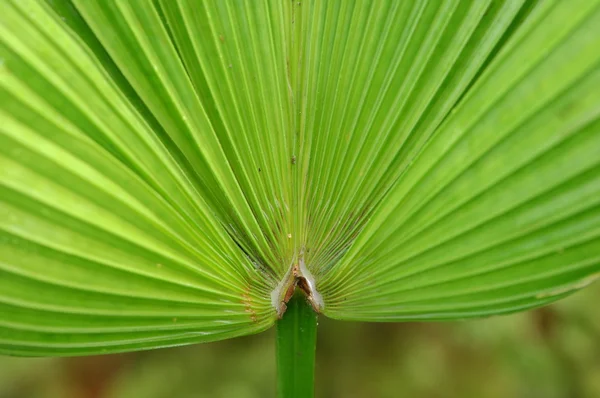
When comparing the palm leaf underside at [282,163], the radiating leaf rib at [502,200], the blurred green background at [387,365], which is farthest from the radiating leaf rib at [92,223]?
the blurred green background at [387,365]

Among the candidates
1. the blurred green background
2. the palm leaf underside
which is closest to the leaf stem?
the palm leaf underside

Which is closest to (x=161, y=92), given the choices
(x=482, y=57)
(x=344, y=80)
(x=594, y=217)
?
(x=344, y=80)

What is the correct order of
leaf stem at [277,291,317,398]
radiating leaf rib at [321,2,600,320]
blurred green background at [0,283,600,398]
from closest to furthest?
radiating leaf rib at [321,2,600,320], leaf stem at [277,291,317,398], blurred green background at [0,283,600,398]

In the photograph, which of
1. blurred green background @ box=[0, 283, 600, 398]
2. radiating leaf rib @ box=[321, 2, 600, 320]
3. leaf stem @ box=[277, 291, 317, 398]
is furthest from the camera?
blurred green background @ box=[0, 283, 600, 398]

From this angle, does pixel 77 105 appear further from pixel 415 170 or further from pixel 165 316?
pixel 415 170

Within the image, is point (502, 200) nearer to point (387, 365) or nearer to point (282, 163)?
point (282, 163)

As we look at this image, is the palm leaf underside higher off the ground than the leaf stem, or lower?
higher

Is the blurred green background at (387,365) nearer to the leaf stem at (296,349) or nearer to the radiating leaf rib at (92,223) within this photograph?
the leaf stem at (296,349)

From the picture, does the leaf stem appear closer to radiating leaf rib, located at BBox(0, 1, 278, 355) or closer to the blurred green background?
radiating leaf rib, located at BBox(0, 1, 278, 355)
